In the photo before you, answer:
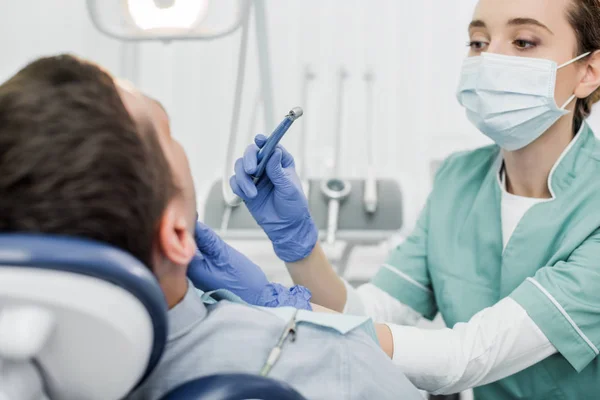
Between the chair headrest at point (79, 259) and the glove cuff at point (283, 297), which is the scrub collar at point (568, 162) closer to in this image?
the glove cuff at point (283, 297)

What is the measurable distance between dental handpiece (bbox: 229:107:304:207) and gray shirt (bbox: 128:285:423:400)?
14.8 inches

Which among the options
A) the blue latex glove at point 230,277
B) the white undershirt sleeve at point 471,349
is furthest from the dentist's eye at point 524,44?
the blue latex glove at point 230,277

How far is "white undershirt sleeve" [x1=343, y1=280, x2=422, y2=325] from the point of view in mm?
1455

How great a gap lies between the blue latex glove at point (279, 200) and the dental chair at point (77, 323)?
59 centimetres

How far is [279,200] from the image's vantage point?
1.23 metres

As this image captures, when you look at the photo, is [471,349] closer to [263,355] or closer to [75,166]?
[263,355]

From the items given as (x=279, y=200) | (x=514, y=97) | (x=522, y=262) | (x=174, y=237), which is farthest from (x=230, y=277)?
(x=514, y=97)

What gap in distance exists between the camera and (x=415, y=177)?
2.51 m

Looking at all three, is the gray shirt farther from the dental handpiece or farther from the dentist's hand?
the dental handpiece

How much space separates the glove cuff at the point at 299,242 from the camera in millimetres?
1285

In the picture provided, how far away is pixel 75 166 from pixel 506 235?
1097 millimetres

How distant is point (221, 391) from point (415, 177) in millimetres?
1976

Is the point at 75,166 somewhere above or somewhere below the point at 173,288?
above

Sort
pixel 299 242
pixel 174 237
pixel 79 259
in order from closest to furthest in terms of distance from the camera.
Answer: pixel 79 259 < pixel 174 237 < pixel 299 242
